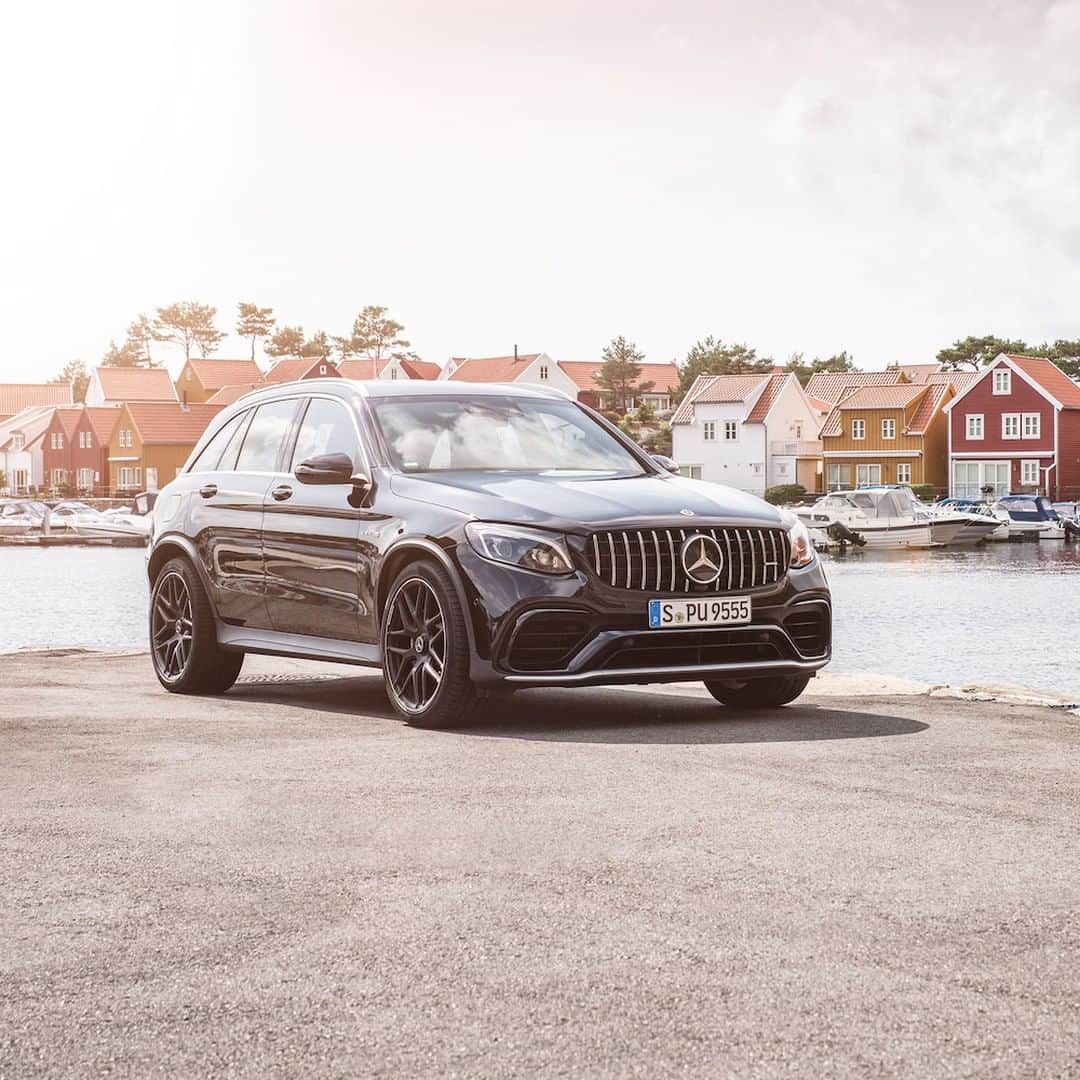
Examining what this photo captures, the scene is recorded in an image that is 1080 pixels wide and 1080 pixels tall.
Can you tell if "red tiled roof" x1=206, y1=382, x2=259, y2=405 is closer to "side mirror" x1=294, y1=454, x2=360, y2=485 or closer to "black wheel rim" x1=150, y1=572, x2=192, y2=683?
"black wheel rim" x1=150, y1=572, x2=192, y2=683

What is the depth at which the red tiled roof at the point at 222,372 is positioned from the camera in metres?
148

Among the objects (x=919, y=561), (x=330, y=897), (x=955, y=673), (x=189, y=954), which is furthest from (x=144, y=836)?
(x=919, y=561)

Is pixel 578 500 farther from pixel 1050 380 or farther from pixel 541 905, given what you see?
pixel 1050 380

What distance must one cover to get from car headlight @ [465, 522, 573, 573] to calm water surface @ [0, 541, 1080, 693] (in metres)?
9.85

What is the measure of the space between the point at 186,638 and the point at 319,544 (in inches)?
68.0

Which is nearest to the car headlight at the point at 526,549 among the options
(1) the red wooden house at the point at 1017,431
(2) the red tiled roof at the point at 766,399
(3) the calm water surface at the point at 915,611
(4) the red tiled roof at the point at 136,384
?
(3) the calm water surface at the point at 915,611

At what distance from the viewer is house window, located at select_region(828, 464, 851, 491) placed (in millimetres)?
108188

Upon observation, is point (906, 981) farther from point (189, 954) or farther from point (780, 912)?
point (189, 954)

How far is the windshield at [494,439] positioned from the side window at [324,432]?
213 millimetres

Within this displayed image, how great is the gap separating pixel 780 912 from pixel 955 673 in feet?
57.5

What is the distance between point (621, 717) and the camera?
9.51 meters

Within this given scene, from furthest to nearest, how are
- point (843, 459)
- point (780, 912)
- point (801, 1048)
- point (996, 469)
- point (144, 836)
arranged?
point (843, 459) → point (996, 469) → point (144, 836) → point (780, 912) → point (801, 1048)

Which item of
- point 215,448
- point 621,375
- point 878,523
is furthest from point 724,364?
point 215,448

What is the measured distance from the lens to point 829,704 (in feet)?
33.4
